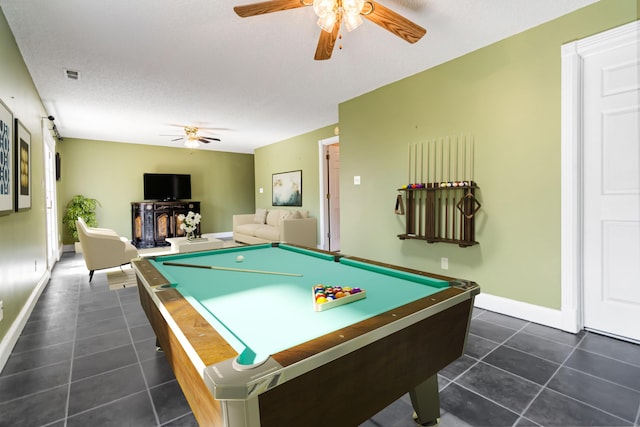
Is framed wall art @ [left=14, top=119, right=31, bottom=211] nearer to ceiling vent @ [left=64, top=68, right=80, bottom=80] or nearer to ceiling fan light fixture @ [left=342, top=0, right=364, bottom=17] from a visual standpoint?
ceiling vent @ [left=64, top=68, right=80, bottom=80]

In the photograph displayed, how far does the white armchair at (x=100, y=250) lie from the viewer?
12.6ft

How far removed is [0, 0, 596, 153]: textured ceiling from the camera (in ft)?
7.27

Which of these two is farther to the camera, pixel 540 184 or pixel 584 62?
pixel 540 184

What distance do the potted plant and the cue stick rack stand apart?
6.47 meters

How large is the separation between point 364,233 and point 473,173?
1566 millimetres

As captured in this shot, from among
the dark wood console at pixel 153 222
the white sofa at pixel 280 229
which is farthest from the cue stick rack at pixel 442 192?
the dark wood console at pixel 153 222

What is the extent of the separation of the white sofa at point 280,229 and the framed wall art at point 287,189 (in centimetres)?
42

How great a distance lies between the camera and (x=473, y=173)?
2.90 metres

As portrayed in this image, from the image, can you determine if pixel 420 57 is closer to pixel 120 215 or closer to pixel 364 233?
pixel 364 233

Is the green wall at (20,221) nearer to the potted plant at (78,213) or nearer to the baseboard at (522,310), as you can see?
the potted plant at (78,213)

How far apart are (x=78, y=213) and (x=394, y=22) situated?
7.03 m

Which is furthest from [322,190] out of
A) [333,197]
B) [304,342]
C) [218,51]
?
[304,342]

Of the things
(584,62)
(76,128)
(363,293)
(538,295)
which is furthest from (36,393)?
(76,128)

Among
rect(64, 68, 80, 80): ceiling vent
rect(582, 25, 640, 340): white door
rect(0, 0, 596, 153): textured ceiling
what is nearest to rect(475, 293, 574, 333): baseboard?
rect(582, 25, 640, 340): white door
